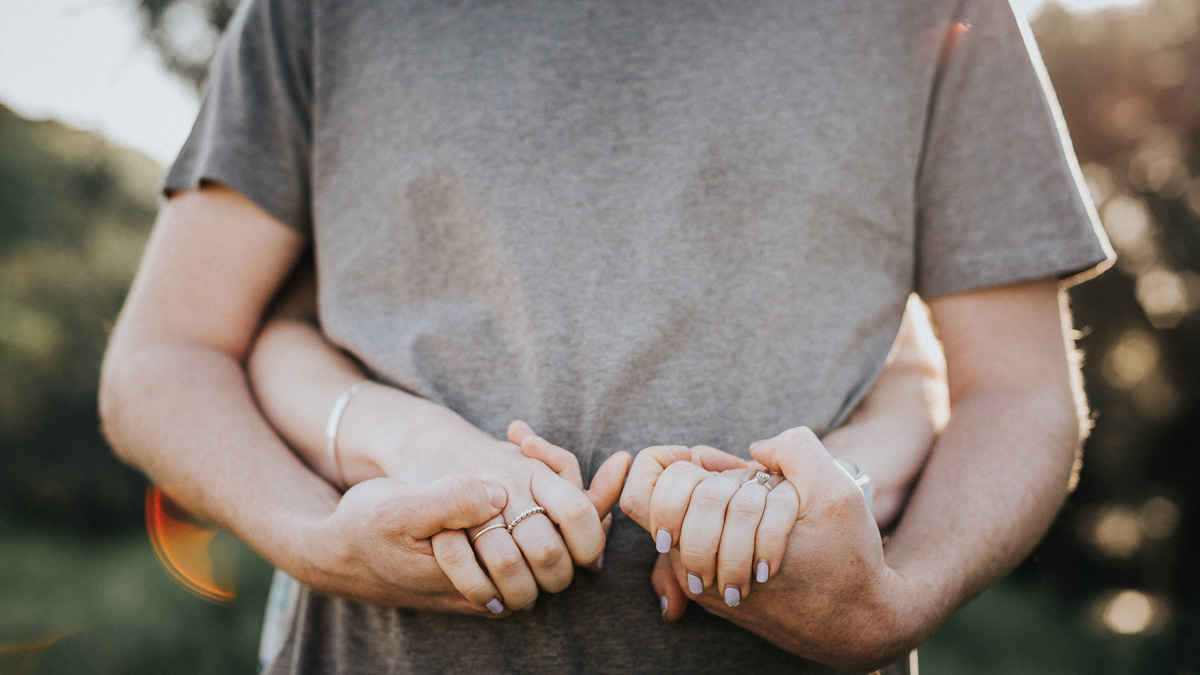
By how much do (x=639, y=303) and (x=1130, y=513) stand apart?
246 inches

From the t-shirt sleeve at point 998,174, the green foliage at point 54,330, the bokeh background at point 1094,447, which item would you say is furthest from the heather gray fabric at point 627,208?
the green foliage at point 54,330

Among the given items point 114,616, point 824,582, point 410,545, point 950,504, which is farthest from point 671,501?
point 114,616

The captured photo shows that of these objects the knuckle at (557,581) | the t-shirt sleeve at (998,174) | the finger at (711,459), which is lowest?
the knuckle at (557,581)

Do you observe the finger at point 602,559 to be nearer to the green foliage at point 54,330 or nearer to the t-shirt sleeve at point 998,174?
the t-shirt sleeve at point 998,174

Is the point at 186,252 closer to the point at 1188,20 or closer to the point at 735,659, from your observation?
the point at 735,659

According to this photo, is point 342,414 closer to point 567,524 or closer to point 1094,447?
point 567,524

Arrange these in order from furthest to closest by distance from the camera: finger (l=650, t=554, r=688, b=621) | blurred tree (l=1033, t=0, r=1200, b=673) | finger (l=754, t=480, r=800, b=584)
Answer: blurred tree (l=1033, t=0, r=1200, b=673)
finger (l=650, t=554, r=688, b=621)
finger (l=754, t=480, r=800, b=584)

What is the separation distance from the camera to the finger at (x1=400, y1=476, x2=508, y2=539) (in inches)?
36.7

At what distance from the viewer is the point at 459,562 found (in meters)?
0.96

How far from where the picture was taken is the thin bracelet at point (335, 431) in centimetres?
127

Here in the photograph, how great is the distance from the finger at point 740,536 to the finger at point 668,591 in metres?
0.20

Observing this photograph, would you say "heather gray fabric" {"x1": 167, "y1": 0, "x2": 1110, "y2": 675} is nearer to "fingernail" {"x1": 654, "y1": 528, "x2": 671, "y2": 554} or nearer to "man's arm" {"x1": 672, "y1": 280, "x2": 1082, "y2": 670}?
"man's arm" {"x1": 672, "y1": 280, "x2": 1082, "y2": 670}

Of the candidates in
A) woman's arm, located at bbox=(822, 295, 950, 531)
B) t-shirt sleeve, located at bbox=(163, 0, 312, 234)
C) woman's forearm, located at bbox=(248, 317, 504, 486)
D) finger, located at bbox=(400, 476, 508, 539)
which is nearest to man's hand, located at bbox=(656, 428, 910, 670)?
woman's arm, located at bbox=(822, 295, 950, 531)

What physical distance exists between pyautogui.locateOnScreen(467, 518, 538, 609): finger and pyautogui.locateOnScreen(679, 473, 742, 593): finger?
0.76 ft
